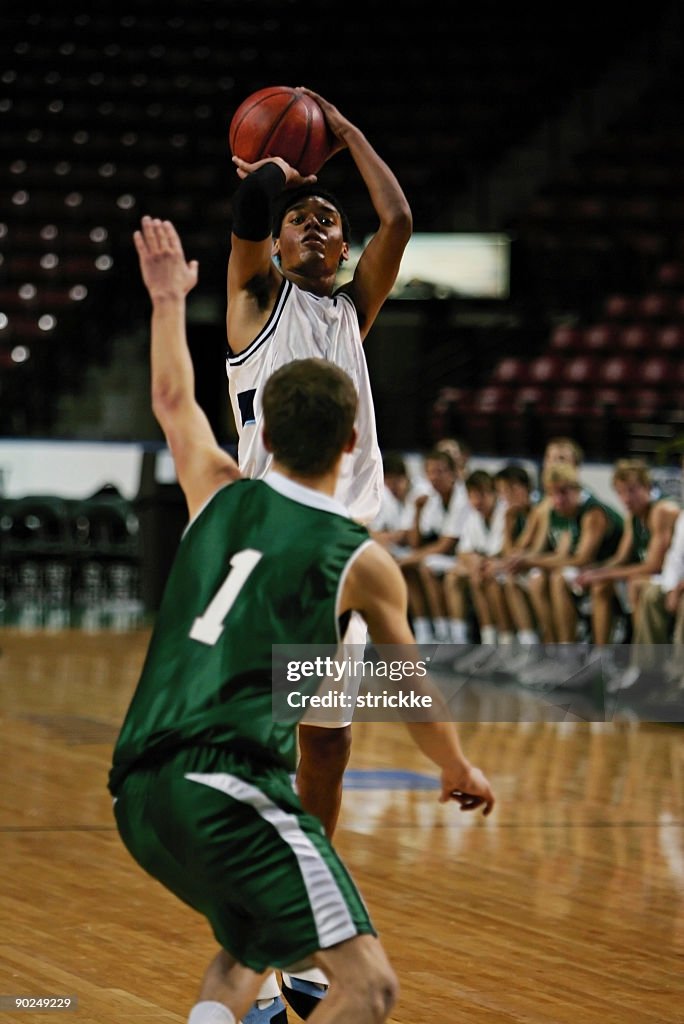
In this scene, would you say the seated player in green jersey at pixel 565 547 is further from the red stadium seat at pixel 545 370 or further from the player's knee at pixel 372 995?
the player's knee at pixel 372 995

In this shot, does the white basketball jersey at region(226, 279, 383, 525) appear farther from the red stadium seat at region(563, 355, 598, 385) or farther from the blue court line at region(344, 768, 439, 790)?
the red stadium seat at region(563, 355, 598, 385)

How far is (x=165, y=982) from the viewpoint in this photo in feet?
12.8

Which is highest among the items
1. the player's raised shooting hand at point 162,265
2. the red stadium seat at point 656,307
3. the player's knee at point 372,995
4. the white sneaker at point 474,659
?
the red stadium seat at point 656,307

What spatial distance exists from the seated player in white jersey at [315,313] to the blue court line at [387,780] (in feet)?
9.59

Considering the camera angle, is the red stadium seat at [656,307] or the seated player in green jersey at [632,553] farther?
the red stadium seat at [656,307]

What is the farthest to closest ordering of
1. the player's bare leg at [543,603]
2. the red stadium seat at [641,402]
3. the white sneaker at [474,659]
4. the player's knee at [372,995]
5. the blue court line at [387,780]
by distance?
1. the red stadium seat at [641,402]
2. the white sneaker at [474,659]
3. the player's bare leg at [543,603]
4. the blue court line at [387,780]
5. the player's knee at [372,995]

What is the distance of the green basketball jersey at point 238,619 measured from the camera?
2.47m

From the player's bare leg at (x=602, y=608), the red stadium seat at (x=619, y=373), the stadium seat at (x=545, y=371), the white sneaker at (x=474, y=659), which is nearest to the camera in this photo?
the player's bare leg at (x=602, y=608)

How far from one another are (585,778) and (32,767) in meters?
2.27

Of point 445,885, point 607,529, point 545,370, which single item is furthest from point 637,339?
point 445,885

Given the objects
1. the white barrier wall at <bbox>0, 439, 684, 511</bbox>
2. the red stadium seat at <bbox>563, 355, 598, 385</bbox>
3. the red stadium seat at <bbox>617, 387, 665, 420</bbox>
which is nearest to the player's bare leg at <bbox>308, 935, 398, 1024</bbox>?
the red stadium seat at <bbox>617, 387, 665, 420</bbox>

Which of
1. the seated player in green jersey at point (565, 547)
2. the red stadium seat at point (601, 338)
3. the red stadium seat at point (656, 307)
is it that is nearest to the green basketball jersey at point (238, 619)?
the seated player in green jersey at point (565, 547)

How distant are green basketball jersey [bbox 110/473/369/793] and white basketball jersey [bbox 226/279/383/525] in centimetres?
115

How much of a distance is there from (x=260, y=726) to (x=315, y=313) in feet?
5.02
